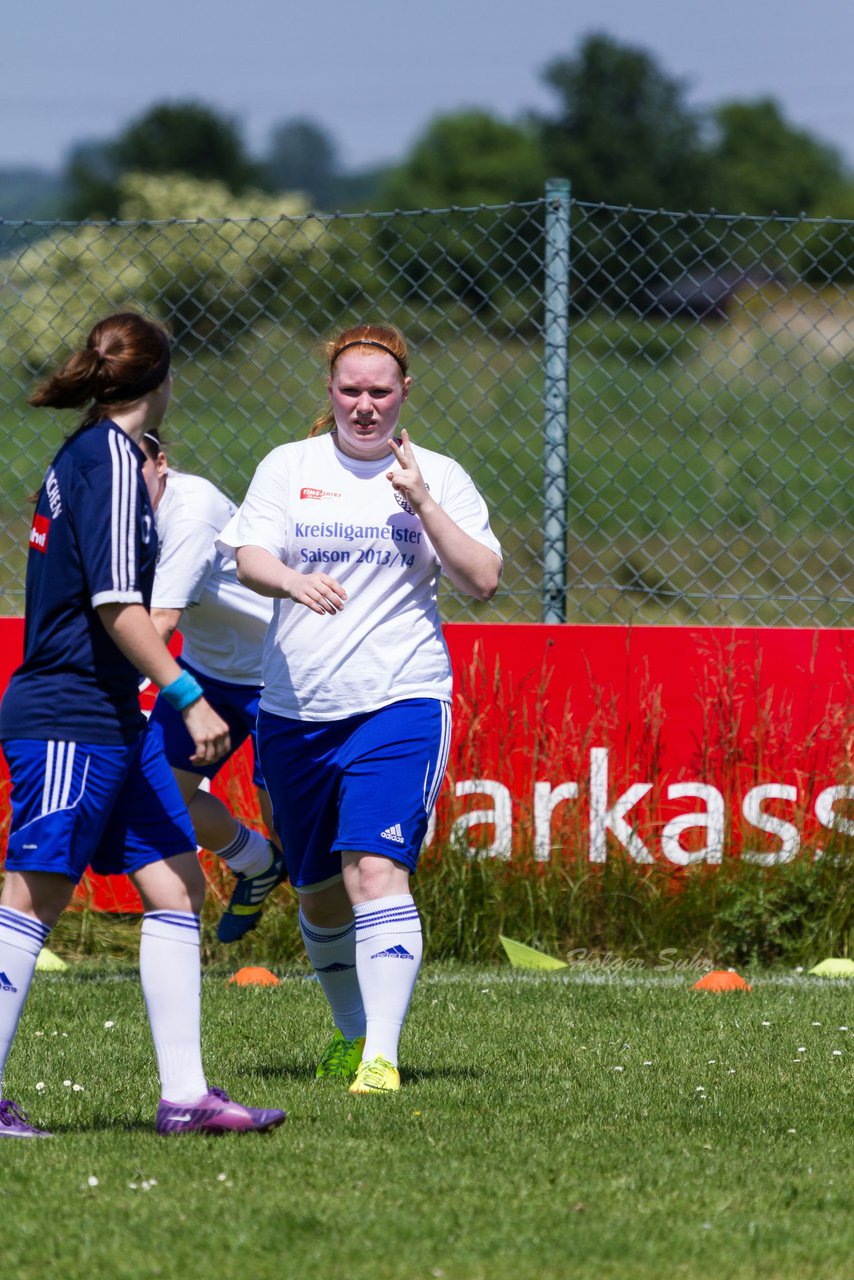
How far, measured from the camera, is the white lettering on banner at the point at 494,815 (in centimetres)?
631

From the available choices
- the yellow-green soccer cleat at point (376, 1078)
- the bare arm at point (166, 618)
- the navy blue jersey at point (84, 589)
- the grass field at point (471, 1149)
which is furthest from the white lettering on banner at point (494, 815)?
the navy blue jersey at point (84, 589)

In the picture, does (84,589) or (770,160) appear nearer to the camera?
→ (84,589)

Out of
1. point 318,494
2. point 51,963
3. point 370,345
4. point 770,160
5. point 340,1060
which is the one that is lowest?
point 51,963

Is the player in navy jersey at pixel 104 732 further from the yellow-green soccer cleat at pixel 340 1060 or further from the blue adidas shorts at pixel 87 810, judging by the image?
the yellow-green soccer cleat at pixel 340 1060

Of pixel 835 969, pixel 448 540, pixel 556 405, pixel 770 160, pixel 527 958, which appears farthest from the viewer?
pixel 770 160

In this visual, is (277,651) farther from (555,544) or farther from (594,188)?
(594,188)

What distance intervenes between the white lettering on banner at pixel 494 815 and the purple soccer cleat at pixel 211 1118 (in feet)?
8.78

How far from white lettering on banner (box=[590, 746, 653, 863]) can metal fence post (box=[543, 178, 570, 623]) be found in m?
0.61

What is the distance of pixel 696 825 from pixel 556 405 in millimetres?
1691

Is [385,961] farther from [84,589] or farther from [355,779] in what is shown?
[84,589]

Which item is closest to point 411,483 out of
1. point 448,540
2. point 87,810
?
point 448,540

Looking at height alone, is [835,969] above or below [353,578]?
below

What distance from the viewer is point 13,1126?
3713 millimetres

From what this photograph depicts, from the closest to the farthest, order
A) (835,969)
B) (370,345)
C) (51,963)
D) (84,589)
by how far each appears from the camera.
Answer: (84,589), (370,345), (835,969), (51,963)
